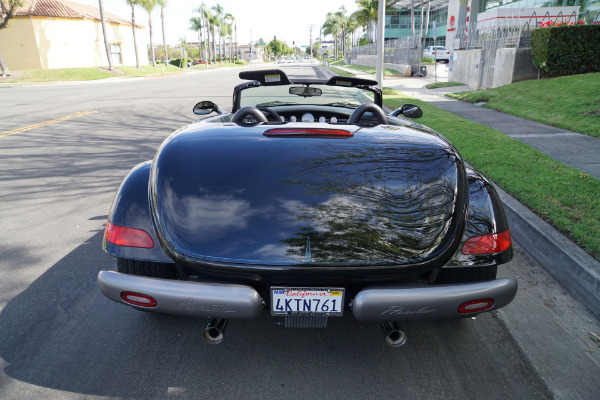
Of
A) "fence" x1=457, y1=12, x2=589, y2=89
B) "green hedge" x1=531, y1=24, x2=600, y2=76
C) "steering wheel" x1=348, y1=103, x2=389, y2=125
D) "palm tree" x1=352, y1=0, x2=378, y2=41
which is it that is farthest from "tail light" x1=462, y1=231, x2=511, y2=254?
"palm tree" x1=352, y1=0, x2=378, y2=41

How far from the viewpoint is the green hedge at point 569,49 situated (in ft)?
43.5

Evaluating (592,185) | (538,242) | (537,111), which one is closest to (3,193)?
(538,242)

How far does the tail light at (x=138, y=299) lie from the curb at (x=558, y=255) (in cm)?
282

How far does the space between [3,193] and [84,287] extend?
3154 mm

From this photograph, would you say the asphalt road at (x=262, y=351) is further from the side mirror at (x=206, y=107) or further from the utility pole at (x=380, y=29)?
the utility pole at (x=380, y=29)

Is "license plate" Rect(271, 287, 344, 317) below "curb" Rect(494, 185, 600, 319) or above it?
above

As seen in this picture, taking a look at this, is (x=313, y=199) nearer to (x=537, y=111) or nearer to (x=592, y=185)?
(x=592, y=185)

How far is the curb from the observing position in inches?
121

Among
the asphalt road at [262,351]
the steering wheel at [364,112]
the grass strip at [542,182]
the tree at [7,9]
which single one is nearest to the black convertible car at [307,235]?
the asphalt road at [262,351]

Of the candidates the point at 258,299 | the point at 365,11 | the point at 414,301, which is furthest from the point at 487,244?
the point at 365,11

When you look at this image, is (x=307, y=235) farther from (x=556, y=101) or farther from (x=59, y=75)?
(x=59, y=75)

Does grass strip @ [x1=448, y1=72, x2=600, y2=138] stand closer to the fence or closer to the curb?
the fence

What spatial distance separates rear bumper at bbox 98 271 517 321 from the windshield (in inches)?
93.9

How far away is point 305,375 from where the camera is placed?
2.38 m
